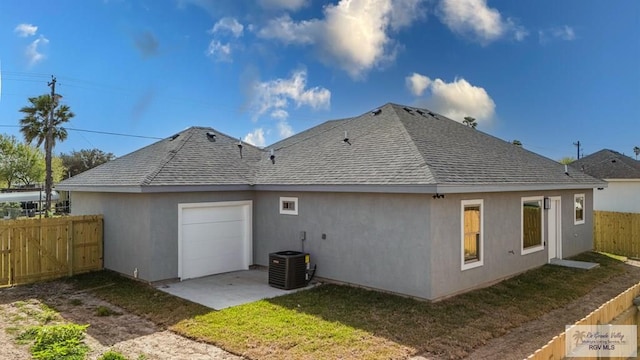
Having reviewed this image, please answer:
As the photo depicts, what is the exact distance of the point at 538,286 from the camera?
9.90 metres

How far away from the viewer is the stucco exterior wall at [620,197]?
63.7 ft

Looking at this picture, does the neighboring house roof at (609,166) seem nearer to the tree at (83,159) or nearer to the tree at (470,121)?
the tree at (470,121)

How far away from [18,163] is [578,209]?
46.7m

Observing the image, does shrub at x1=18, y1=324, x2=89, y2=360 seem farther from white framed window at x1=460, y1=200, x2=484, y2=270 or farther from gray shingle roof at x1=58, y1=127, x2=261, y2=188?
white framed window at x1=460, y1=200, x2=484, y2=270

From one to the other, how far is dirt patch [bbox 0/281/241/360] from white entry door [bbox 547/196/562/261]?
11.2 meters

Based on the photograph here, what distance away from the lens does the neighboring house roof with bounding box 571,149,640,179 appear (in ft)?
65.9

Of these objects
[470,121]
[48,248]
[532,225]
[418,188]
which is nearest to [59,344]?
[48,248]

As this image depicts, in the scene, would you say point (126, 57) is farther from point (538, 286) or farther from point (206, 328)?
point (538, 286)

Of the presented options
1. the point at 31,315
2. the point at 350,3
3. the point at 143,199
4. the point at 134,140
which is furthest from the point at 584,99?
the point at 134,140

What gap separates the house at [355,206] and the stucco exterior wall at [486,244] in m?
0.04

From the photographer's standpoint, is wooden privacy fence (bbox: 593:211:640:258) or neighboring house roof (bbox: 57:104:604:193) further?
wooden privacy fence (bbox: 593:211:640:258)

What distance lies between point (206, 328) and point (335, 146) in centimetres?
700

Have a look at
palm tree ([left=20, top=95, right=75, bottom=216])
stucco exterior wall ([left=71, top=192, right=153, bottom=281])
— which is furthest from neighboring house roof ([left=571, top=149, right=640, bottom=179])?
palm tree ([left=20, top=95, right=75, bottom=216])

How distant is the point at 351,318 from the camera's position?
24.4 ft
